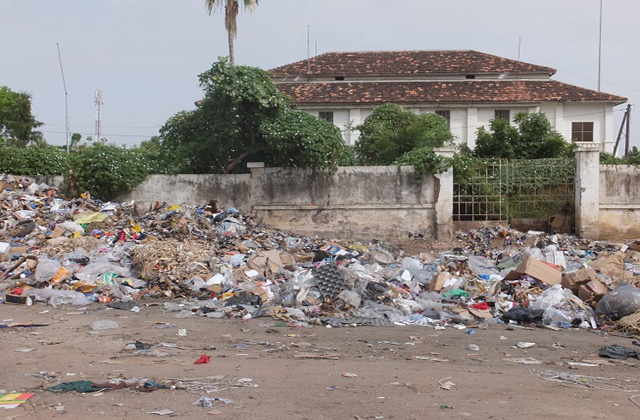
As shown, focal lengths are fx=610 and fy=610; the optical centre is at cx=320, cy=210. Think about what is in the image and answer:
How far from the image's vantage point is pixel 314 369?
5.40m

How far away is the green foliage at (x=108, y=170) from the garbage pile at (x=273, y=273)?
1.49 ft

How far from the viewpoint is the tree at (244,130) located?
12664 mm

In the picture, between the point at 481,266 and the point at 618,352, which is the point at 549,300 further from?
the point at 481,266

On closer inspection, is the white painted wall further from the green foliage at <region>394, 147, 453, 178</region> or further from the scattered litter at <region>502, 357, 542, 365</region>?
the scattered litter at <region>502, 357, 542, 365</region>

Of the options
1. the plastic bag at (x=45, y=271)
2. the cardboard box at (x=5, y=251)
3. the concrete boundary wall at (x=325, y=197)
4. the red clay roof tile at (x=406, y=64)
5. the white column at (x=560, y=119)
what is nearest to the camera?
the plastic bag at (x=45, y=271)

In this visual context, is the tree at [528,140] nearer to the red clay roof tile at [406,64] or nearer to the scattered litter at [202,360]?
the red clay roof tile at [406,64]

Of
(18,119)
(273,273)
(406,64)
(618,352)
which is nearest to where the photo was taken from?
(618,352)

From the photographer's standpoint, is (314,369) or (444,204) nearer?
(314,369)

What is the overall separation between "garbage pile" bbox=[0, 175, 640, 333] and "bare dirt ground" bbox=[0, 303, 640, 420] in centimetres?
56

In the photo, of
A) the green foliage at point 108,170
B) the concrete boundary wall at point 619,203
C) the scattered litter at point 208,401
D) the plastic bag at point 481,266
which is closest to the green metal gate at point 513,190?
the concrete boundary wall at point 619,203

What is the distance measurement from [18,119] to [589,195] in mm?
26951

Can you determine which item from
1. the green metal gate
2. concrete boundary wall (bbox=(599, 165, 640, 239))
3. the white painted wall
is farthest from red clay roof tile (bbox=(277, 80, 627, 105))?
concrete boundary wall (bbox=(599, 165, 640, 239))

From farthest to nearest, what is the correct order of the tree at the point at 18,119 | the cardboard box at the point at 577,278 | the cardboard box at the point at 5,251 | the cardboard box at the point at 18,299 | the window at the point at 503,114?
the tree at the point at 18,119, the window at the point at 503,114, the cardboard box at the point at 5,251, the cardboard box at the point at 577,278, the cardboard box at the point at 18,299

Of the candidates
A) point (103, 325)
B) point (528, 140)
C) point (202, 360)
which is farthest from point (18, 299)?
point (528, 140)
